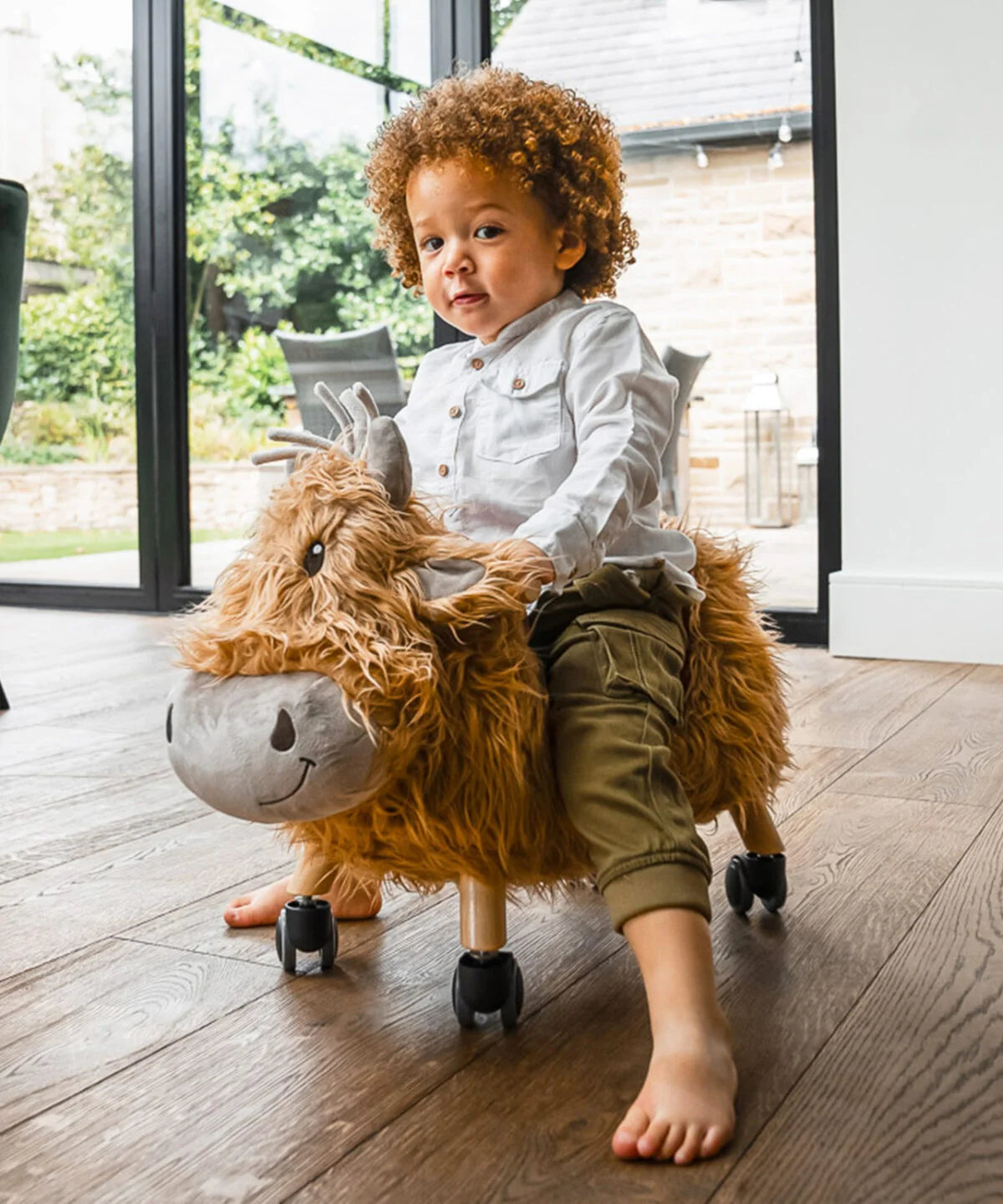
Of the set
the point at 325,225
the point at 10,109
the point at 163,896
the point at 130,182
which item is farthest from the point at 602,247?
the point at 10,109

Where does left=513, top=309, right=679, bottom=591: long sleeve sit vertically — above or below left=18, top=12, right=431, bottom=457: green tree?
below

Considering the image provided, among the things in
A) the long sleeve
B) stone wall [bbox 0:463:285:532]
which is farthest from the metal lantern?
the long sleeve

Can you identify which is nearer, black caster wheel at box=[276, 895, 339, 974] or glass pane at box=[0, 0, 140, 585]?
black caster wheel at box=[276, 895, 339, 974]

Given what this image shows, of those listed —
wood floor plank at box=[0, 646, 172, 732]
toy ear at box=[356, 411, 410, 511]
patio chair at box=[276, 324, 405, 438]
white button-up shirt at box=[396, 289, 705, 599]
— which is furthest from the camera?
patio chair at box=[276, 324, 405, 438]

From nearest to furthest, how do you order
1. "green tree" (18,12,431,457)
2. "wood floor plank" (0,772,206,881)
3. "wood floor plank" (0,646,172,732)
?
"wood floor plank" (0,772,206,881) → "wood floor plank" (0,646,172,732) → "green tree" (18,12,431,457)

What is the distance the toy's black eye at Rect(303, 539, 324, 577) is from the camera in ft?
3.12

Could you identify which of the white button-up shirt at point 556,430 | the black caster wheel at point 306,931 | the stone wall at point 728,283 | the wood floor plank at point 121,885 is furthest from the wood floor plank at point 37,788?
the stone wall at point 728,283

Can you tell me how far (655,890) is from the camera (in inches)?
36.4

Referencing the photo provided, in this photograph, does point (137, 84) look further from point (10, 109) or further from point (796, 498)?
point (796, 498)

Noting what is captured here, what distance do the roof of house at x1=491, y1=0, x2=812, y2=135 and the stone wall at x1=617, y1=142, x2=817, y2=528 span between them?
110 millimetres

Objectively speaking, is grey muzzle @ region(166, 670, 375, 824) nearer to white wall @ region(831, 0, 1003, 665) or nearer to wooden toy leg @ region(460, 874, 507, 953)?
wooden toy leg @ region(460, 874, 507, 953)

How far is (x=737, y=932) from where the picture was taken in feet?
4.02

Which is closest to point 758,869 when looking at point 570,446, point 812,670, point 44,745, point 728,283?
point 570,446

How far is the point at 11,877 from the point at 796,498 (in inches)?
84.2
